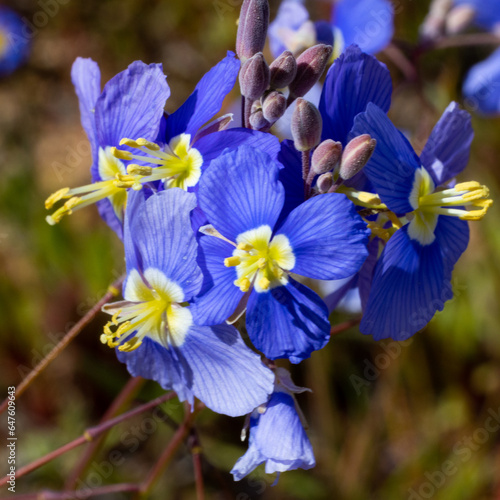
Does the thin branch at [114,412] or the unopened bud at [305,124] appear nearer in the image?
the unopened bud at [305,124]

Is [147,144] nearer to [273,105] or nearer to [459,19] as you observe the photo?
[273,105]

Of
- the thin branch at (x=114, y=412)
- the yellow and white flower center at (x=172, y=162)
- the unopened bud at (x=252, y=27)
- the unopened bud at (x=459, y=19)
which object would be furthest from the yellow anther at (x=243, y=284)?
the unopened bud at (x=459, y=19)

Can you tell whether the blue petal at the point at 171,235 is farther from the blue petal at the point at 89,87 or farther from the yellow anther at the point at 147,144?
the blue petal at the point at 89,87

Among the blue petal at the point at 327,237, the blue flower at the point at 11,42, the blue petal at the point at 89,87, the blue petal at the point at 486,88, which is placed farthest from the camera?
the blue flower at the point at 11,42

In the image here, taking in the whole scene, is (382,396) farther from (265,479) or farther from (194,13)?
(194,13)

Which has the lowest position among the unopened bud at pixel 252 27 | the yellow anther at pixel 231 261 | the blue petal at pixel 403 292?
the blue petal at pixel 403 292

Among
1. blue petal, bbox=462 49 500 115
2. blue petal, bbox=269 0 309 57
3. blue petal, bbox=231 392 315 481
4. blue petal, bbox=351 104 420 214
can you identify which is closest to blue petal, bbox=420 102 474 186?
blue petal, bbox=351 104 420 214

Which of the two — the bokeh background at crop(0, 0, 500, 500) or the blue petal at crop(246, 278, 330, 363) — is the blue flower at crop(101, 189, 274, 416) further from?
the bokeh background at crop(0, 0, 500, 500)
